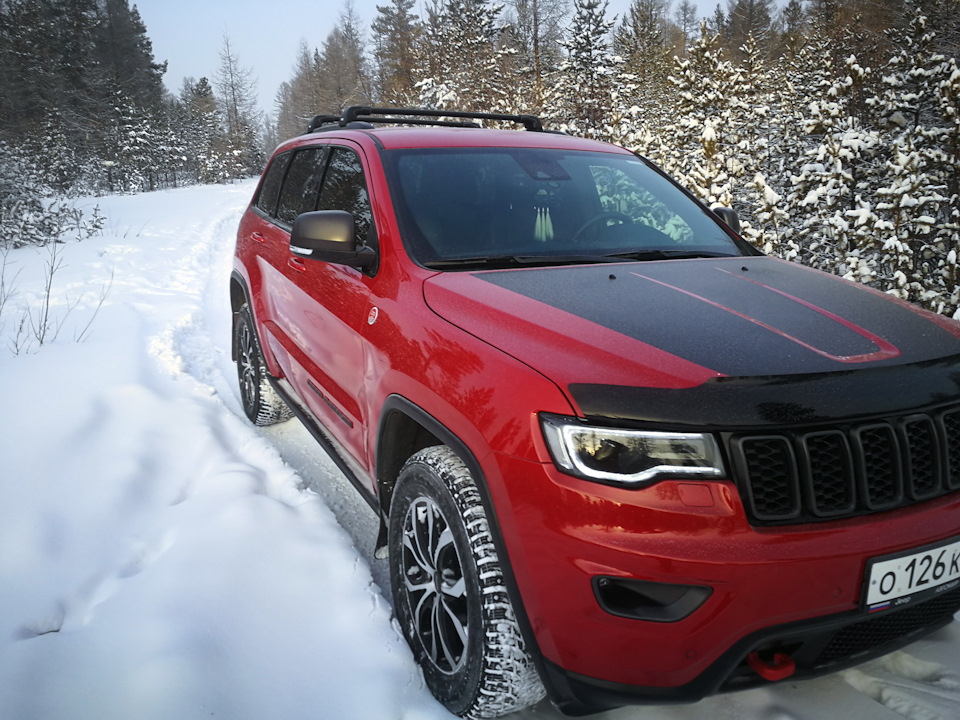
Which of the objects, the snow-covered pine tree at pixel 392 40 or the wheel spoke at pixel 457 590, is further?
the snow-covered pine tree at pixel 392 40

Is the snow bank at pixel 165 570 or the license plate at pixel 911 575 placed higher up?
the license plate at pixel 911 575

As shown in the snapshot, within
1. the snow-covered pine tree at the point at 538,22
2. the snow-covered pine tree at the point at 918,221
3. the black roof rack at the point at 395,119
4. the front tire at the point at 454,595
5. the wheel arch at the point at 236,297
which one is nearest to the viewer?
the front tire at the point at 454,595

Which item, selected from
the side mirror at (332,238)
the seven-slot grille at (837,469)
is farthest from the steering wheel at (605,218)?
the seven-slot grille at (837,469)

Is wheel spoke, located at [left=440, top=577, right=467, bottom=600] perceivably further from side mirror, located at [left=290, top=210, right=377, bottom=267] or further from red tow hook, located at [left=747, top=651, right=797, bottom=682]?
side mirror, located at [left=290, top=210, right=377, bottom=267]

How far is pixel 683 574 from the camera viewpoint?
4.63 feet

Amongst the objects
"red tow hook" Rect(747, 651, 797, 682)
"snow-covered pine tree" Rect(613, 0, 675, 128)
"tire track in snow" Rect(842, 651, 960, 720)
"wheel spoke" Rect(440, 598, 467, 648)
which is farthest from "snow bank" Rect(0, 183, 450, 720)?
"snow-covered pine tree" Rect(613, 0, 675, 128)

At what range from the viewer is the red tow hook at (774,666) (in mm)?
1502

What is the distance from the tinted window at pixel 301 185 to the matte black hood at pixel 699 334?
5.12 ft

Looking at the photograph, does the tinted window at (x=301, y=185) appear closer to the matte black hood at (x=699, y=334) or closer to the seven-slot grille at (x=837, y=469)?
the matte black hood at (x=699, y=334)

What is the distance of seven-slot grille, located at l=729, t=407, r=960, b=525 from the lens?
4.76 feet

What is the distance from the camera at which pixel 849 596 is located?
58.1 inches

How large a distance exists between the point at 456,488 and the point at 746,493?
2.43 feet

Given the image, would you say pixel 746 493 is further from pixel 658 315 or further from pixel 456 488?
pixel 456 488

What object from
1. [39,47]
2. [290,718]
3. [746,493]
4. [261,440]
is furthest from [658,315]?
[39,47]
